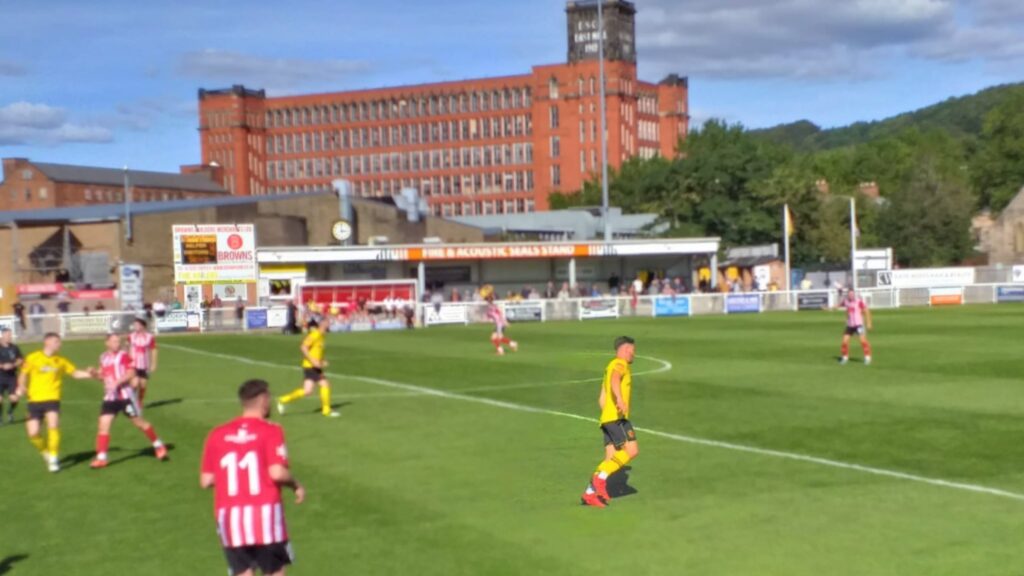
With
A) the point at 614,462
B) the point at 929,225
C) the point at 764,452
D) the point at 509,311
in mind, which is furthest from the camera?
the point at 929,225

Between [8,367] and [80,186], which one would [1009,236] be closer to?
[8,367]

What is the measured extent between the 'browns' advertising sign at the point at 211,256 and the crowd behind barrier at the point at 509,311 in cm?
1873

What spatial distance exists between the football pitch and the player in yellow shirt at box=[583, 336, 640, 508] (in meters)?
0.29

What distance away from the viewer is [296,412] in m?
24.2

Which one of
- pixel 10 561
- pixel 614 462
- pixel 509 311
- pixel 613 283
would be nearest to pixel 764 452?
pixel 614 462

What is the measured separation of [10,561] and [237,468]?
5385mm

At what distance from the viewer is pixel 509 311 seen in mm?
59844

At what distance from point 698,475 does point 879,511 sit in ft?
9.36

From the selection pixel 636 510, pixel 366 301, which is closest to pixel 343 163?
pixel 366 301

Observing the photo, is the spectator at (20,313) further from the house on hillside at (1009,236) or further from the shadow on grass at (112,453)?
the house on hillside at (1009,236)

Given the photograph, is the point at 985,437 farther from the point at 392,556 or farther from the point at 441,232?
the point at 441,232

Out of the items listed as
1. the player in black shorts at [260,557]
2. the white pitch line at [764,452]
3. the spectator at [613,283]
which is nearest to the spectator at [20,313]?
the spectator at [613,283]

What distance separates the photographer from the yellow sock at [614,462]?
42.2 feet

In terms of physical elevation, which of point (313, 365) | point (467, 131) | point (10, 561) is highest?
point (467, 131)
